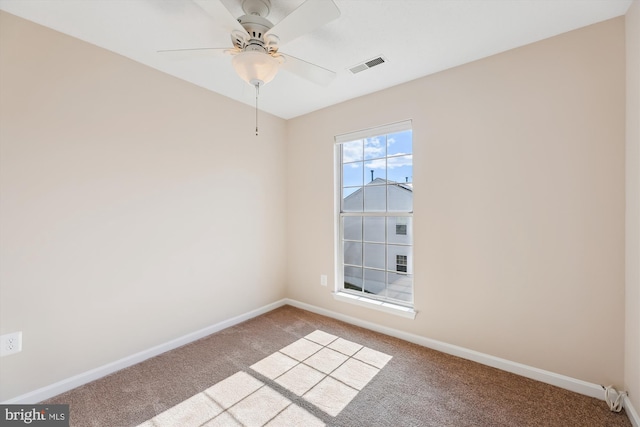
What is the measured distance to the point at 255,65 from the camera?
57.4 inches

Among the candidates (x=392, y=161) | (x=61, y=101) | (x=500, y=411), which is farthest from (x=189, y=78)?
(x=500, y=411)

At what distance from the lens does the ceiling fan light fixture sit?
1438 millimetres

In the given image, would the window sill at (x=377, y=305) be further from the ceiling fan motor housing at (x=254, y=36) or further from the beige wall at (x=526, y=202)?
the ceiling fan motor housing at (x=254, y=36)

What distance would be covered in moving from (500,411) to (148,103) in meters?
3.46

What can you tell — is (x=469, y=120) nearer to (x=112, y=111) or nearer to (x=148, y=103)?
Result: (x=148, y=103)

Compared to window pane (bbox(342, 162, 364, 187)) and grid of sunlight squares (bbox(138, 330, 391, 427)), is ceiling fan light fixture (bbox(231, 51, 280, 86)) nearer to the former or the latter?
window pane (bbox(342, 162, 364, 187))

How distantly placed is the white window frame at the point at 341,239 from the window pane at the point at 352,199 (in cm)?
5

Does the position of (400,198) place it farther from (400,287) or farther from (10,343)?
(10,343)

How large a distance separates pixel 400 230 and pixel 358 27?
5.96 ft

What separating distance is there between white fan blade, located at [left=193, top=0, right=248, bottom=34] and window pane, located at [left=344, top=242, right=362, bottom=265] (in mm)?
2338

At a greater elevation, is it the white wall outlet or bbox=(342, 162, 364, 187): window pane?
bbox=(342, 162, 364, 187): window pane

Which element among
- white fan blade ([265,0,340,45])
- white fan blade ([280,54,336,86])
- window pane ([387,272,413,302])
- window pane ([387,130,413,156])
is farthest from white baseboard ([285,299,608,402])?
white fan blade ([265,0,340,45])

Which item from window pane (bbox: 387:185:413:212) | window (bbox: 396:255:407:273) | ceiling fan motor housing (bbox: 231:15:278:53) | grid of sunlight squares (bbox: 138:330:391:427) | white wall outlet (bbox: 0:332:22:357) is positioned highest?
ceiling fan motor housing (bbox: 231:15:278:53)

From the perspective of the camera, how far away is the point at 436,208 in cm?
242
